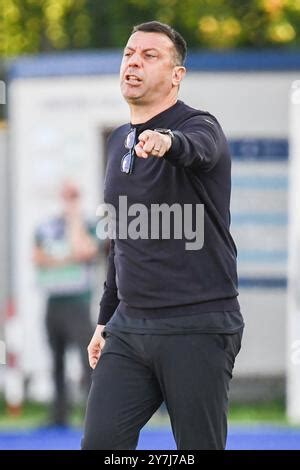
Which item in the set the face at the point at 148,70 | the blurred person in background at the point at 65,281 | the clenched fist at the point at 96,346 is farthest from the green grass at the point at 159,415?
the face at the point at 148,70

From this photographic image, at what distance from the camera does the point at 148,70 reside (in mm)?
4891

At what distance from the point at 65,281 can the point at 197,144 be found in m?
6.59

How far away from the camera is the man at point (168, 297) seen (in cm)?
481

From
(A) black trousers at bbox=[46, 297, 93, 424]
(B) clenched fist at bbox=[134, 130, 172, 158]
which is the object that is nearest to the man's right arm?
(B) clenched fist at bbox=[134, 130, 172, 158]

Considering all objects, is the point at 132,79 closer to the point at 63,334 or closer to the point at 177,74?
the point at 177,74

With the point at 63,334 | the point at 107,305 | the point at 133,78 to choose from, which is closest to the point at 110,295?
the point at 107,305

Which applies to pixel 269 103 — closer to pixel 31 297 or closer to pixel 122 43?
pixel 31 297

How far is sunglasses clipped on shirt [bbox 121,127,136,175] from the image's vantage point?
16.0 ft

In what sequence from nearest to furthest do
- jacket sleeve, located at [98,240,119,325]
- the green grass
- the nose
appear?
the nose → jacket sleeve, located at [98,240,119,325] → the green grass

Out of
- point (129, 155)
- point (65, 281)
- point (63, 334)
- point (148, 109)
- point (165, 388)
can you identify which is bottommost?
point (63, 334)

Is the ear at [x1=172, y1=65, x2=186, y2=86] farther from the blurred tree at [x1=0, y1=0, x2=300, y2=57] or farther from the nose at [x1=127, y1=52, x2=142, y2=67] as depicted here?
the blurred tree at [x1=0, y1=0, x2=300, y2=57]

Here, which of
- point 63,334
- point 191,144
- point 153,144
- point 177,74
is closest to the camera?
point 153,144

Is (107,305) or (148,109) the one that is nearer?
(148,109)

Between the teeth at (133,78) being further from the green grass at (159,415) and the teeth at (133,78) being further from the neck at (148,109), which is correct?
the green grass at (159,415)
